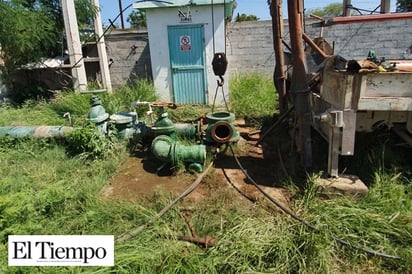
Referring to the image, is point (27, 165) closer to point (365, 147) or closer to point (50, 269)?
point (50, 269)

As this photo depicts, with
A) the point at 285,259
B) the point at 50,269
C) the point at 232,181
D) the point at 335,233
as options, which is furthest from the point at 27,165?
the point at 335,233

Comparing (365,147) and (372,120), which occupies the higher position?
(372,120)

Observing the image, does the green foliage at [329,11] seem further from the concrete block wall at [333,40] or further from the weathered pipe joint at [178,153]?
the weathered pipe joint at [178,153]

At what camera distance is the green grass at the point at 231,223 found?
1.91 metres

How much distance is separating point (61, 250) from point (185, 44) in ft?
17.4

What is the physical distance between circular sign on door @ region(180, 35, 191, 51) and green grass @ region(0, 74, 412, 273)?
4.01 meters

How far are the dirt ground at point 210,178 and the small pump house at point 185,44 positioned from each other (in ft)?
10.0

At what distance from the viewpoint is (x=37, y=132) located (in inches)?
154

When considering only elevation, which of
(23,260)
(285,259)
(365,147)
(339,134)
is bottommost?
(285,259)

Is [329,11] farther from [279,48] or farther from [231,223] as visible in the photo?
[231,223]

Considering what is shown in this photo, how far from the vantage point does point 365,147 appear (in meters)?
3.15

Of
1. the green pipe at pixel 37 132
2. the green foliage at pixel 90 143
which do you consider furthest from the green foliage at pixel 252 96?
the green pipe at pixel 37 132

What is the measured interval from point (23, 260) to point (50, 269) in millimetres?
221

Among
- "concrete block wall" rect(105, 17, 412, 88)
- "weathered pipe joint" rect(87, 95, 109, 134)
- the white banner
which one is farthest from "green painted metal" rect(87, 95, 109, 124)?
"concrete block wall" rect(105, 17, 412, 88)
